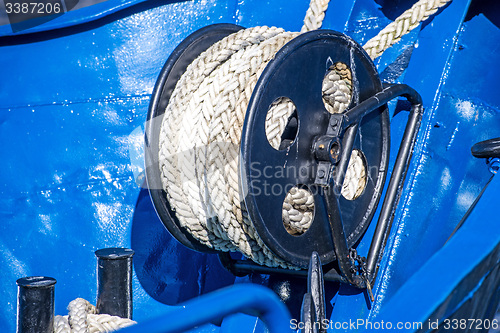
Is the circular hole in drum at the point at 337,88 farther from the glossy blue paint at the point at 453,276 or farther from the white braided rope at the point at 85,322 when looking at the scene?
the white braided rope at the point at 85,322

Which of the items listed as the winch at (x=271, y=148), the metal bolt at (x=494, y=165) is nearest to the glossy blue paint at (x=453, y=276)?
the metal bolt at (x=494, y=165)

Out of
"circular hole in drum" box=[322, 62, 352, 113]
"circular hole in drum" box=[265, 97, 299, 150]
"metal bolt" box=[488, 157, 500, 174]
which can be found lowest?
"metal bolt" box=[488, 157, 500, 174]

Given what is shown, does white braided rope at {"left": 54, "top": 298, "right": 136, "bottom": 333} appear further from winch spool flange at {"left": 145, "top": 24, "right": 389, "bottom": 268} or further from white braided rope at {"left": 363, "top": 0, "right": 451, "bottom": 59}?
white braided rope at {"left": 363, "top": 0, "right": 451, "bottom": 59}

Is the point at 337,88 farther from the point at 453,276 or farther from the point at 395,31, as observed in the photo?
the point at 453,276

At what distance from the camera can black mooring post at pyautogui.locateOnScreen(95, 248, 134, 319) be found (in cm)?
206

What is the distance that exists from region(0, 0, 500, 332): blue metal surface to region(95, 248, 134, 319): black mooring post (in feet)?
1.23

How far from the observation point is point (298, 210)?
2.02 m

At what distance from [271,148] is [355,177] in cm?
54

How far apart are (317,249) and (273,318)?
0.76 meters

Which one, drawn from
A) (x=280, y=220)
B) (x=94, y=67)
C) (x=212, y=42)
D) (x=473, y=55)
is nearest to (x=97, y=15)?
(x=94, y=67)

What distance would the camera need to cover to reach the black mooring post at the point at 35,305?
6.21 feet

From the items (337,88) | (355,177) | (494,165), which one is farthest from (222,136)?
(494,165)

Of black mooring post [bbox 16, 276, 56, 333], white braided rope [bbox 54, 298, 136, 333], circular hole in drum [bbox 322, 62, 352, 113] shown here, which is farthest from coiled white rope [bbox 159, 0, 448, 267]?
black mooring post [bbox 16, 276, 56, 333]

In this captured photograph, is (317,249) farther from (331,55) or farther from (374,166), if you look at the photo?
(331,55)
